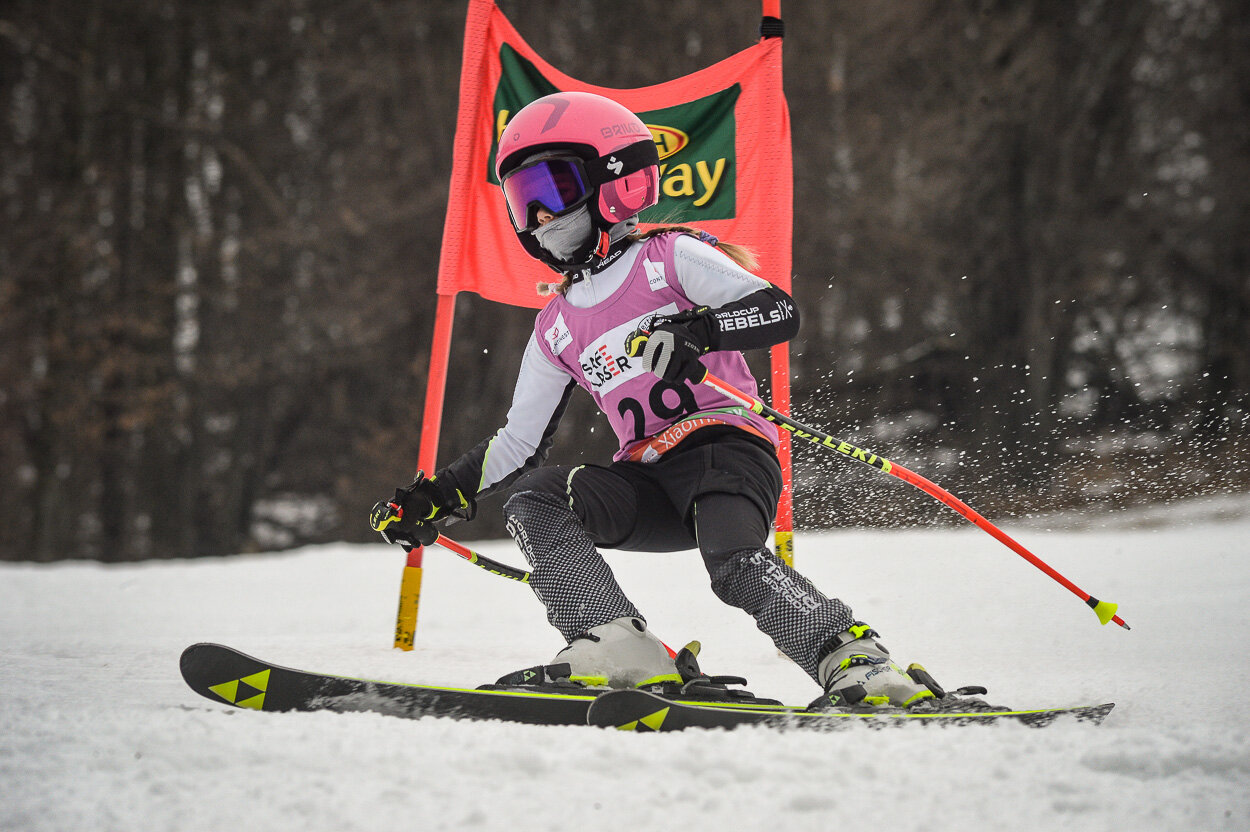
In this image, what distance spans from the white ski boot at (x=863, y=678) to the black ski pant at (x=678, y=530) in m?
0.04

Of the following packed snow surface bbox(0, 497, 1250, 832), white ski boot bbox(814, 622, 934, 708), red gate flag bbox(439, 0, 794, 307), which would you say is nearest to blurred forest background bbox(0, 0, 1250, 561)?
packed snow surface bbox(0, 497, 1250, 832)

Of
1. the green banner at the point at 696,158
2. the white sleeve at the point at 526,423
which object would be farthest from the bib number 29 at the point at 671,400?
the green banner at the point at 696,158

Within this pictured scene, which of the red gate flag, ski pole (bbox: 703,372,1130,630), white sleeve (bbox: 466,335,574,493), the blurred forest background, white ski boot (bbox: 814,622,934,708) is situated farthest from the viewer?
the blurred forest background

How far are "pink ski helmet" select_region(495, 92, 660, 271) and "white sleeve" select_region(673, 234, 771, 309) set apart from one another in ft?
0.71

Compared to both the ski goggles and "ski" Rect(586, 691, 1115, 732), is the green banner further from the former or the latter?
"ski" Rect(586, 691, 1115, 732)

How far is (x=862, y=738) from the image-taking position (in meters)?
1.92

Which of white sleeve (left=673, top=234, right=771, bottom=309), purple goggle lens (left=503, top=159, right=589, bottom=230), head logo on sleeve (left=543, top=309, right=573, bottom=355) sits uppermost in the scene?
purple goggle lens (left=503, top=159, right=589, bottom=230)

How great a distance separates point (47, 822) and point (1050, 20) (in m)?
14.0

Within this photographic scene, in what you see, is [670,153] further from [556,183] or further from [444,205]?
[444,205]

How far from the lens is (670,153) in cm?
408

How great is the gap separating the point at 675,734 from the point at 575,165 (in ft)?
5.34

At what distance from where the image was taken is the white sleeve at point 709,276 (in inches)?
108

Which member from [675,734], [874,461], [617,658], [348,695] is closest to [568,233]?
[874,461]

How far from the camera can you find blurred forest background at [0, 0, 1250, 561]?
39.6ft
